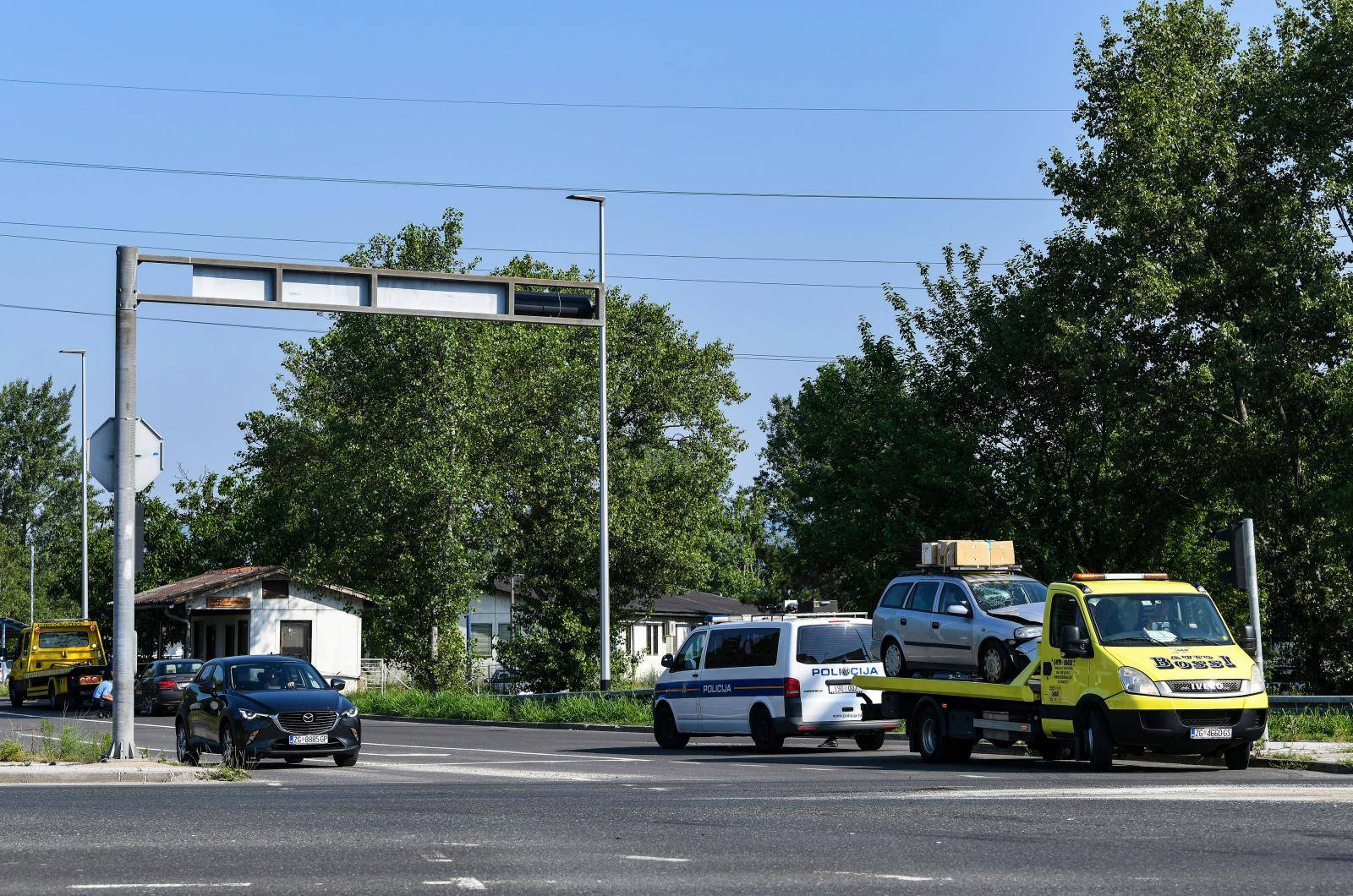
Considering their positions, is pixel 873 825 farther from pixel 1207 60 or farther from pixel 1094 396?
pixel 1207 60

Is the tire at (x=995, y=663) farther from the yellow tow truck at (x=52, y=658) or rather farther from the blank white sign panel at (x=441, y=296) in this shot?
the yellow tow truck at (x=52, y=658)

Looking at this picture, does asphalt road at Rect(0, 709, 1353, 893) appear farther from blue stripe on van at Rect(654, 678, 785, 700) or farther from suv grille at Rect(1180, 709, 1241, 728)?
blue stripe on van at Rect(654, 678, 785, 700)

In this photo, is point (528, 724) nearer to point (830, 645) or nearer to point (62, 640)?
point (830, 645)

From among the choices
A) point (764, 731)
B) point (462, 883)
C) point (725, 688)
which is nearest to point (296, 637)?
point (725, 688)

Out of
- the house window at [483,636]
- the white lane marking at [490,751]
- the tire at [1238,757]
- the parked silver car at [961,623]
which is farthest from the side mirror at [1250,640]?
the house window at [483,636]

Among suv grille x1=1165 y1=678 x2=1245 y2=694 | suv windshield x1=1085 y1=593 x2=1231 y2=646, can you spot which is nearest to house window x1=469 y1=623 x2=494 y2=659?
suv windshield x1=1085 y1=593 x2=1231 y2=646

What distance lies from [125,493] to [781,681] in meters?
9.20

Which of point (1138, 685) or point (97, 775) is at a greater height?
point (1138, 685)

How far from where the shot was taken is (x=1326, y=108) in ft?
120

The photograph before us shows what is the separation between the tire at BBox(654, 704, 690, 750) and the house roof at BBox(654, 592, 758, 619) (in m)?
45.6

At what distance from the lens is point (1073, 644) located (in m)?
19.0

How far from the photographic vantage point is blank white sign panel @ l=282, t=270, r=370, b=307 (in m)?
22.3

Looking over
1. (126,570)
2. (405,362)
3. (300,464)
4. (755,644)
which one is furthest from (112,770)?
(300,464)

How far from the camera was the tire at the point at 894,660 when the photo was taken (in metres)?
22.0
